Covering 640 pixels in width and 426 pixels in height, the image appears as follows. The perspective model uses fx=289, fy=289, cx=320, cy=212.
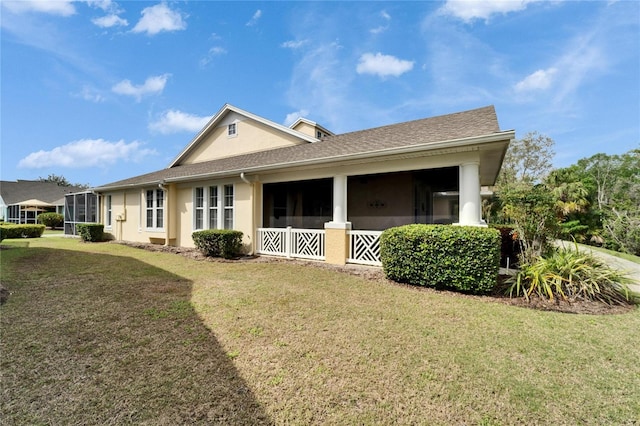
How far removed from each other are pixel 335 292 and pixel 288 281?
1.39m

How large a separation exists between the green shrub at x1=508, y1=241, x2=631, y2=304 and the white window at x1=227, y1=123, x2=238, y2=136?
1349 cm

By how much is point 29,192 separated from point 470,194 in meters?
50.3

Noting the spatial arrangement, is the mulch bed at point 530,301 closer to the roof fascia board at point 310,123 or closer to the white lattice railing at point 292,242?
the white lattice railing at point 292,242

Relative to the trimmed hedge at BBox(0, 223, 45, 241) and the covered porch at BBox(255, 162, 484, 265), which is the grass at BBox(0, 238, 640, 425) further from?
the trimmed hedge at BBox(0, 223, 45, 241)

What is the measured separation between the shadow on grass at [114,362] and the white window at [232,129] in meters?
10.6

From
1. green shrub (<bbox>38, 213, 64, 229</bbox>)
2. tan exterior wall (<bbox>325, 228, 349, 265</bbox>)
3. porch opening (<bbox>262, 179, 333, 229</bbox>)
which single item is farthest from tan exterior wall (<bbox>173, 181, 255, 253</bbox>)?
green shrub (<bbox>38, 213, 64, 229</bbox>)

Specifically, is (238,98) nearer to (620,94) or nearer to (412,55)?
(412,55)

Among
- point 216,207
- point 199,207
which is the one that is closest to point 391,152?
point 216,207

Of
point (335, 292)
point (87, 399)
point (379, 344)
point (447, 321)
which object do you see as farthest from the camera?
point (335, 292)

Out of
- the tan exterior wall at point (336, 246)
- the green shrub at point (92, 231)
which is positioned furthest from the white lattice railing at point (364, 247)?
the green shrub at point (92, 231)

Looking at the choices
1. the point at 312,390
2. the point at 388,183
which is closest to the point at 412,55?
the point at 388,183

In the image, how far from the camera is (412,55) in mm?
12750

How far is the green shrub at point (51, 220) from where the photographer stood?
27.8 metres

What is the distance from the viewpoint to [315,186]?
12.4m
